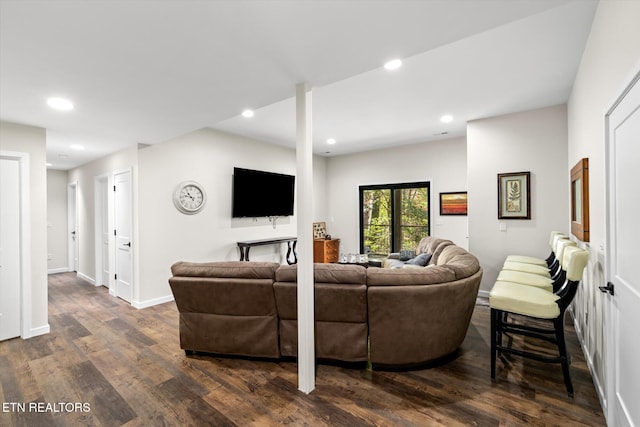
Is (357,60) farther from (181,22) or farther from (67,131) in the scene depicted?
(67,131)

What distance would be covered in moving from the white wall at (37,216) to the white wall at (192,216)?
1.01m

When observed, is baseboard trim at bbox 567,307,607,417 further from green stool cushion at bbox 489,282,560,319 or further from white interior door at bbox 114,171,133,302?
white interior door at bbox 114,171,133,302

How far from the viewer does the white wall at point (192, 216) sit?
432 cm

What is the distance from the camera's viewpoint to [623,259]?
155cm

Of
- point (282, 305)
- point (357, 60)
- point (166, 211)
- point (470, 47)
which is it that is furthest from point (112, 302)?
point (470, 47)

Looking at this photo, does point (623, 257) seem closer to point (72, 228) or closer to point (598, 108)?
point (598, 108)

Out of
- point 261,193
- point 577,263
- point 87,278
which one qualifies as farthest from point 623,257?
point 87,278

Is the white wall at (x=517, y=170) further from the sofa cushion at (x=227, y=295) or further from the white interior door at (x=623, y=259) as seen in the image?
the sofa cushion at (x=227, y=295)

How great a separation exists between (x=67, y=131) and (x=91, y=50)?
246cm

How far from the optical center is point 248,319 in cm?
267

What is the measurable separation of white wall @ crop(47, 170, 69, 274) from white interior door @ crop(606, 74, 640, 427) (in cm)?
929

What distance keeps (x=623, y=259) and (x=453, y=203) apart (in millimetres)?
4417

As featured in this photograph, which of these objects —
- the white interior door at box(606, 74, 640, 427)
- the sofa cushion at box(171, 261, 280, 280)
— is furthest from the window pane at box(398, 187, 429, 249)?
the white interior door at box(606, 74, 640, 427)

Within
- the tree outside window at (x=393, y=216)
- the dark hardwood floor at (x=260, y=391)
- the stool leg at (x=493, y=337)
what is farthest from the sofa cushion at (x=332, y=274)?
the tree outside window at (x=393, y=216)
